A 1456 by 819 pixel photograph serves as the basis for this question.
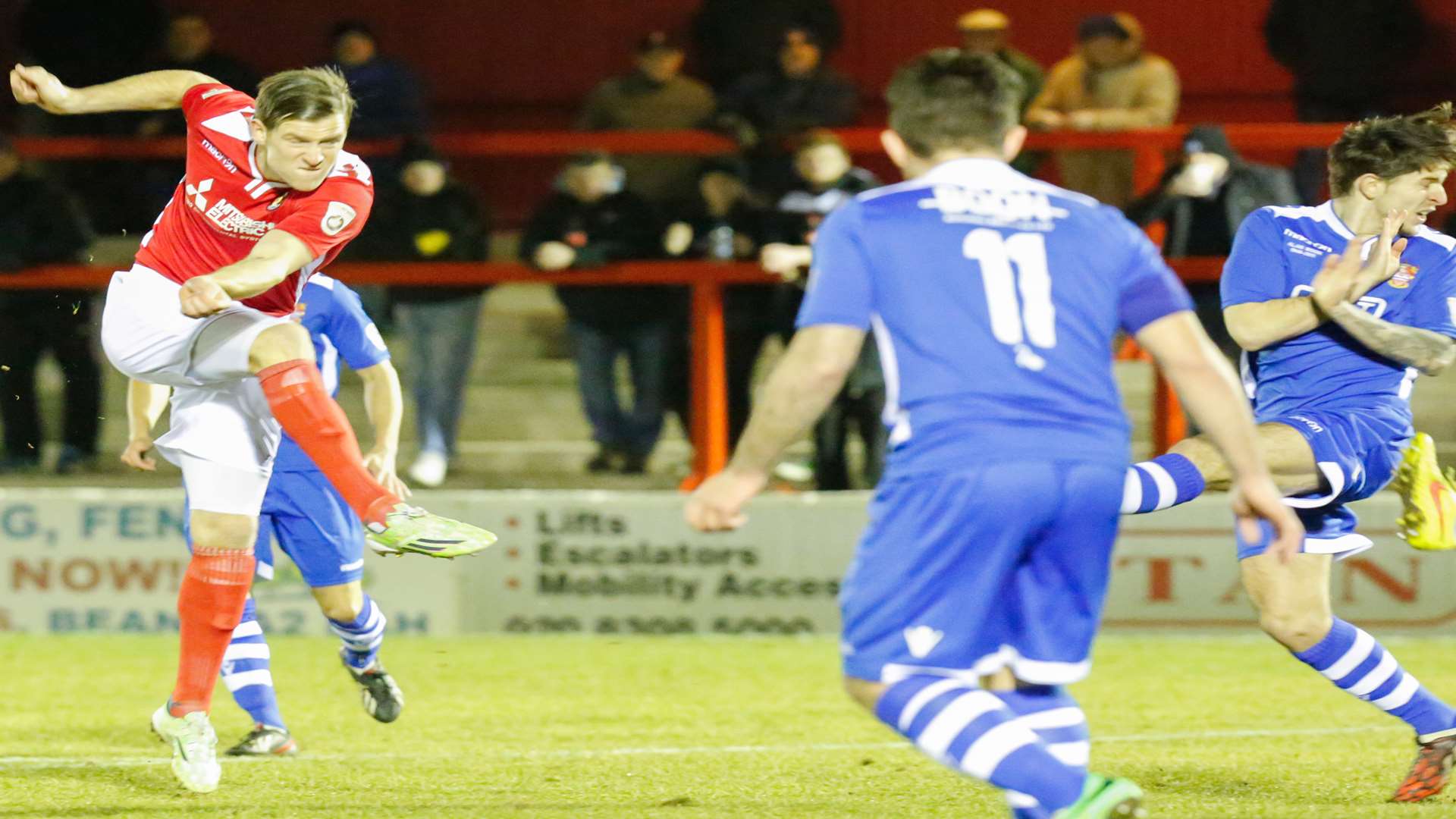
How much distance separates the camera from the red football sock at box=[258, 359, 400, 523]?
5.15m

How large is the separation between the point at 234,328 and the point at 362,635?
5.07 ft

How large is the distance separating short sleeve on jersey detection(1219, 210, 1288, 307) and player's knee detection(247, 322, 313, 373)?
8.39 ft

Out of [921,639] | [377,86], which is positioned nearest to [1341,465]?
[921,639]

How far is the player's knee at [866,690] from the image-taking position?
382 centimetres

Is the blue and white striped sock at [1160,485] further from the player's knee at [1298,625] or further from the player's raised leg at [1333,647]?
the player's knee at [1298,625]

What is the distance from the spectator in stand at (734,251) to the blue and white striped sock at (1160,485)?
4.04 meters

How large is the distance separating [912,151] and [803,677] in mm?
4672

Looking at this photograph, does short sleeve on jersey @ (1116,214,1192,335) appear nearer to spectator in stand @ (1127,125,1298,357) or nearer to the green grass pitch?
the green grass pitch

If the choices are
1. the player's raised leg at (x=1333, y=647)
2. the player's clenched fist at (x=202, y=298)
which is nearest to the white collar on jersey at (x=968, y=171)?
the player's clenched fist at (x=202, y=298)

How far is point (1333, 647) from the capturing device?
18.0 ft

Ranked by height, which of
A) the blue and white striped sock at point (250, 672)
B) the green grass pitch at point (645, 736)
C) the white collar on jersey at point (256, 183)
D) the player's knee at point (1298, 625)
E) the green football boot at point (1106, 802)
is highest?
the white collar on jersey at point (256, 183)

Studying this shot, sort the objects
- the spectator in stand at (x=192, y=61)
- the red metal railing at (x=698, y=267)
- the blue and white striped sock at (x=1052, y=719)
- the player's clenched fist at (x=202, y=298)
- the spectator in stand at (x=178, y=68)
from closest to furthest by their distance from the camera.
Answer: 1. the blue and white striped sock at (x=1052, y=719)
2. the player's clenched fist at (x=202, y=298)
3. the red metal railing at (x=698, y=267)
4. the spectator in stand at (x=178, y=68)
5. the spectator in stand at (x=192, y=61)

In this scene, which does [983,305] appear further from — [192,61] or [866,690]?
[192,61]

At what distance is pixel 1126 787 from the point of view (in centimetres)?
376
